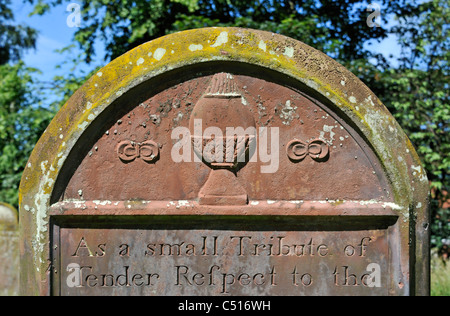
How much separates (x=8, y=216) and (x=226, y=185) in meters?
3.97

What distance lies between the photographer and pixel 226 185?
266 cm

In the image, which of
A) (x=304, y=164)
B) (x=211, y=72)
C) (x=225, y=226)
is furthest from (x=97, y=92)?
(x=304, y=164)

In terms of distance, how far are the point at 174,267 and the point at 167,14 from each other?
227 inches

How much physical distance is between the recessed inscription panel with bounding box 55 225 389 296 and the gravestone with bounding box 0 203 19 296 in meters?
3.34

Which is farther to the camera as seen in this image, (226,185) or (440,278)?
(440,278)

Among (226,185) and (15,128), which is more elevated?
(15,128)

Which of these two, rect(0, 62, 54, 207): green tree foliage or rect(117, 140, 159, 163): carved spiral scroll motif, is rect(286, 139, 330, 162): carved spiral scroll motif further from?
rect(0, 62, 54, 207): green tree foliage

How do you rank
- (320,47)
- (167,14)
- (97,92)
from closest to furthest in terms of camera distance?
(97,92) → (320,47) → (167,14)

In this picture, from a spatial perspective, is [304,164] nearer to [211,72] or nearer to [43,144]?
[211,72]

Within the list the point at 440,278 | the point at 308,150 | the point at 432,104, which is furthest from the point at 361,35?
the point at 308,150

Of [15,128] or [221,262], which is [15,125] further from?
[221,262]

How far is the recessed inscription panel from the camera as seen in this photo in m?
2.69

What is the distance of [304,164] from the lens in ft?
8.83

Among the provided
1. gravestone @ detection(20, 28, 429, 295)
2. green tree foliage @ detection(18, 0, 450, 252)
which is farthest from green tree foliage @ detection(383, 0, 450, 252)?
gravestone @ detection(20, 28, 429, 295)
